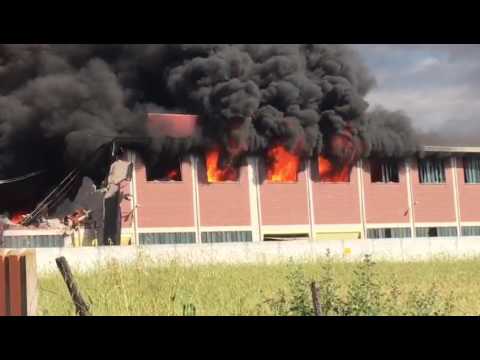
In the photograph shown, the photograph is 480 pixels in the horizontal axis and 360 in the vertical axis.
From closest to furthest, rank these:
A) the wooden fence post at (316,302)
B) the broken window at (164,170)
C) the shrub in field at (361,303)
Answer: the wooden fence post at (316,302) < the shrub in field at (361,303) < the broken window at (164,170)

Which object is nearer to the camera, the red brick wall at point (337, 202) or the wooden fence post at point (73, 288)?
the wooden fence post at point (73, 288)

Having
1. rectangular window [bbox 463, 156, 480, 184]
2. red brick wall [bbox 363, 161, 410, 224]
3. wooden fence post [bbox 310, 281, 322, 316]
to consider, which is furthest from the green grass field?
red brick wall [bbox 363, 161, 410, 224]

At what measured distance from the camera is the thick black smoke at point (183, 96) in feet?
107

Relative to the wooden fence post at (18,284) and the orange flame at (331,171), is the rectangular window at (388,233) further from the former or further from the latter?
the wooden fence post at (18,284)

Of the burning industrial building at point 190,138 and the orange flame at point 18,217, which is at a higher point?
the burning industrial building at point 190,138

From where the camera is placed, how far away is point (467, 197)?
29.1 meters

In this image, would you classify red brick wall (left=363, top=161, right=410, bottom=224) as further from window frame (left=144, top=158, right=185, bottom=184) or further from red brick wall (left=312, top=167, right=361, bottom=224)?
window frame (left=144, top=158, right=185, bottom=184)

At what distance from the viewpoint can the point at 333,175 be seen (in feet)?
99.6

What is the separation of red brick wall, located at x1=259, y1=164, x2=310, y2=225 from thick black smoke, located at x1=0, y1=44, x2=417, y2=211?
168 centimetres

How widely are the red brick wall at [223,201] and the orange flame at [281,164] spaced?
42.1 inches

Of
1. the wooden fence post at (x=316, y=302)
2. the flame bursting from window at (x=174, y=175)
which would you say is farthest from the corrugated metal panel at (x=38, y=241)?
the wooden fence post at (x=316, y=302)

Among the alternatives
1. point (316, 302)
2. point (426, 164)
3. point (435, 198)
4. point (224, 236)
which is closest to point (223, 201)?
point (224, 236)

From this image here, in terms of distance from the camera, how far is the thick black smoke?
107ft
